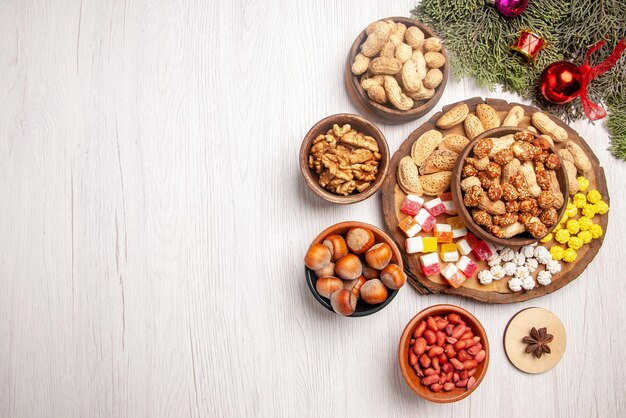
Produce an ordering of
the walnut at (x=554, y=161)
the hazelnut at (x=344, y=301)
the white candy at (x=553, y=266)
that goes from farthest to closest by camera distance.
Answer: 1. the white candy at (x=553, y=266)
2. the walnut at (x=554, y=161)
3. the hazelnut at (x=344, y=301)

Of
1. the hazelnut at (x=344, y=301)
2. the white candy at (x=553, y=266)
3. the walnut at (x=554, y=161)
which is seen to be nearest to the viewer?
the hazelnut at (x=344, y=301)

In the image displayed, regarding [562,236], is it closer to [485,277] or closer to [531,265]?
[531,265]

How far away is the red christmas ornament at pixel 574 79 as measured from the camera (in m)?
1.40

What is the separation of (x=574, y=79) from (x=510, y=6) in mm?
265

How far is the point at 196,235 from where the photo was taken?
4.74 feet

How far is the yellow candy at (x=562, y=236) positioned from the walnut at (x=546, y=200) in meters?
0.16

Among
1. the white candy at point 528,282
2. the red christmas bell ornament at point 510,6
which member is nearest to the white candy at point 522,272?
the white candy at point 528,282

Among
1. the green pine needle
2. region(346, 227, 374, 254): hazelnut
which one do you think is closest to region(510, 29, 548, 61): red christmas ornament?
the green pine needle

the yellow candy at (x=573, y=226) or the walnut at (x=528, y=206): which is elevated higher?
the walnut at (x=528, y=206)

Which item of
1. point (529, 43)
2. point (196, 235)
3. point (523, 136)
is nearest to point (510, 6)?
point (529, 43)

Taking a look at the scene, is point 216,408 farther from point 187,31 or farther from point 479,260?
point 187,31

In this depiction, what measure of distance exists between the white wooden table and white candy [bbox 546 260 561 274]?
12 cm

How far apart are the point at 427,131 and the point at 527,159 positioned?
0.86ft

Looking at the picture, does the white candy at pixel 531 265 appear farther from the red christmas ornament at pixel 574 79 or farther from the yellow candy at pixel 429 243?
the red christmas ornament at pixel 574 79
